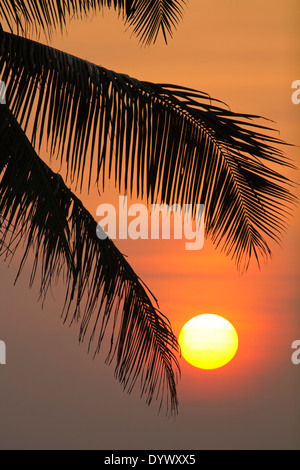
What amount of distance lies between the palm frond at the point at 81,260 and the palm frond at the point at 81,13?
0.60 m

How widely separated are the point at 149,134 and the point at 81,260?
734 mm

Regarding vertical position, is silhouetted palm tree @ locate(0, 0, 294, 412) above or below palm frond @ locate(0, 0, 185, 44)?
below

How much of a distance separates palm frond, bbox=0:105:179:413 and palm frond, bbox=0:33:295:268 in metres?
0.15

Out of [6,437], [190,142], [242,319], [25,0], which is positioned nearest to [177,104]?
[190,142]

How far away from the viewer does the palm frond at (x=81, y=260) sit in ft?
9.94

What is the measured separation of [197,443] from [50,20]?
11.2 metres

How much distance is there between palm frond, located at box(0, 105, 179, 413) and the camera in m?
3.03
